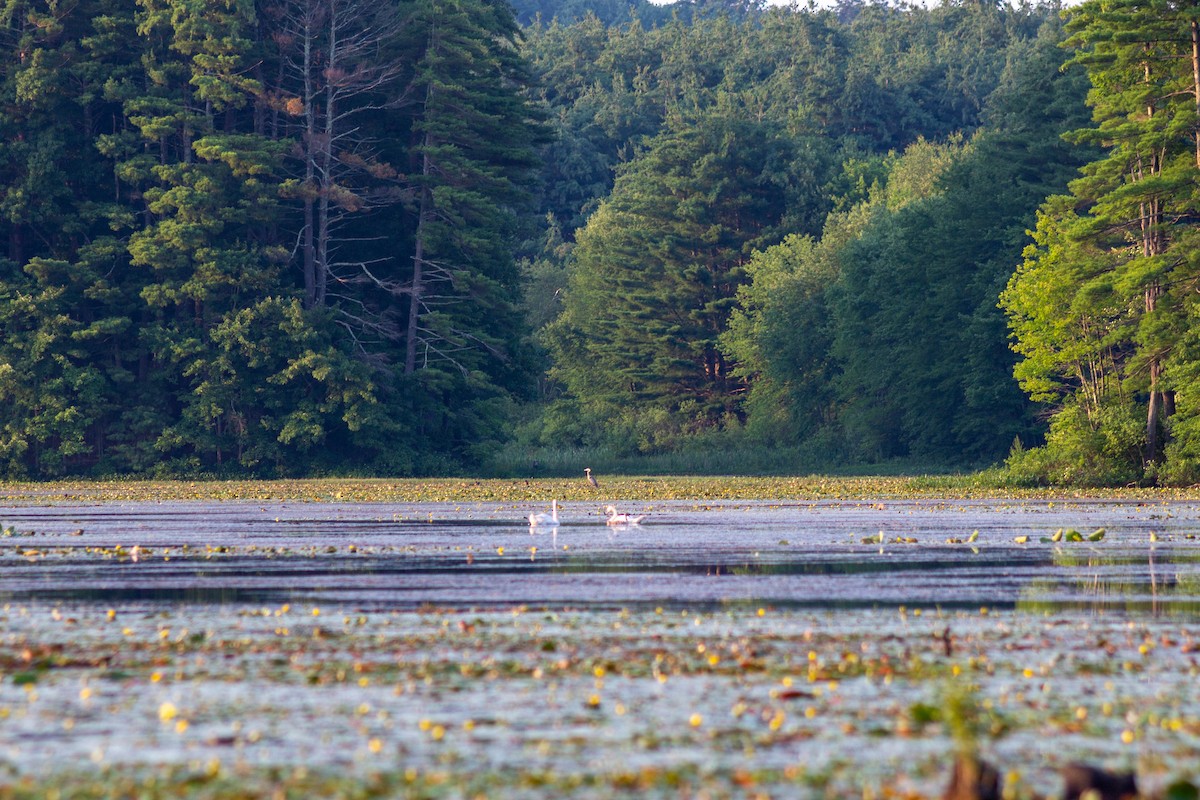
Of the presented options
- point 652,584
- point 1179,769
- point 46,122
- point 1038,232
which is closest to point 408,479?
point 46,122

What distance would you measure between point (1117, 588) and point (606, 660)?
27.6 feet

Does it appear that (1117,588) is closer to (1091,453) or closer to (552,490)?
(1091,453)

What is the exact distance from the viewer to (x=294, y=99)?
69.3 m

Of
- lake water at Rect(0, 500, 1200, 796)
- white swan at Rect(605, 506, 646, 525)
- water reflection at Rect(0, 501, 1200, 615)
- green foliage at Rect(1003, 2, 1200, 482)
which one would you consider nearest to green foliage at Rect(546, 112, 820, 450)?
green foliage at Rect(1003, 2, 1200, 482)

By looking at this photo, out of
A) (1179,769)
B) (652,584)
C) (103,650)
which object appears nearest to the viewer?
(1179,769)

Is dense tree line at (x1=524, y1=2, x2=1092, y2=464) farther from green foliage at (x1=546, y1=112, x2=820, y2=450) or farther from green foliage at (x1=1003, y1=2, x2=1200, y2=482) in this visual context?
green foliage at (x1=1003, y1=2, x2=1200, y2=482)

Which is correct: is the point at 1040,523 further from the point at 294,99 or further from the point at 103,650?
the point at 294,99

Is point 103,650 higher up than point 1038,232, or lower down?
lower down

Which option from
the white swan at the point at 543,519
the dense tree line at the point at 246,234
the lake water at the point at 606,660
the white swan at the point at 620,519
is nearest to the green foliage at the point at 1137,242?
the white swan at the point at 620,519

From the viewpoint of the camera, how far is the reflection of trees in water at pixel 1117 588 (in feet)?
59.4

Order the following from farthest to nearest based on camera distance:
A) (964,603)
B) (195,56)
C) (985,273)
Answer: (985,273) < (195,56) < (964,603)

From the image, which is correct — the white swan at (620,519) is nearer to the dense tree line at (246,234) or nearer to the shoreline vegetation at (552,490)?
the shoreline vegetation at (552,490)

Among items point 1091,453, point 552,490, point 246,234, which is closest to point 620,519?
point 552,490

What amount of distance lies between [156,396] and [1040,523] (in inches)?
1792
